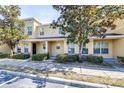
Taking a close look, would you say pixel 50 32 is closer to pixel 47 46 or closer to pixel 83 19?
pixel 47 46

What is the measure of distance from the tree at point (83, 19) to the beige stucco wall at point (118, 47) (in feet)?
9.96

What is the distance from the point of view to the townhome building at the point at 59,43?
15.3 meters

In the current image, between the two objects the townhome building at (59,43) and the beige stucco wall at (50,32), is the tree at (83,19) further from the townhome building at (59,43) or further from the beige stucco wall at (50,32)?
the beige stucco wall at (50,32)

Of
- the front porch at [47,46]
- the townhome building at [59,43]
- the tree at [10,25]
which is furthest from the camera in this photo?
the front porch at [47,46]

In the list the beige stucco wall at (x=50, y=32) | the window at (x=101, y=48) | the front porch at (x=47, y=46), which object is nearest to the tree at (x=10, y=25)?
the front porch at (x=47, y=46)

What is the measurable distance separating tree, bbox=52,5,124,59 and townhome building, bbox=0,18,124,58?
2.68m

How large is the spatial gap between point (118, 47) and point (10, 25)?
46.1ft

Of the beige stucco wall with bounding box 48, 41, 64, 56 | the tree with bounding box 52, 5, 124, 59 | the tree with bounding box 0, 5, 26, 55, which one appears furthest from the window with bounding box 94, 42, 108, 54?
the tree with bounding box 0, 5, 26, 55

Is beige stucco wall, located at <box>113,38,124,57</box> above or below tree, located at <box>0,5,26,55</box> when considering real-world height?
below

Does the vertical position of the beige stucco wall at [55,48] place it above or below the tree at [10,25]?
below

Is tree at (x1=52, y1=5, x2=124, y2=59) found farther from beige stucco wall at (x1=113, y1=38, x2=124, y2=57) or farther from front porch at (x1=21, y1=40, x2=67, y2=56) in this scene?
front porch at (x1=21, y1=40, x2=67, y2=56)

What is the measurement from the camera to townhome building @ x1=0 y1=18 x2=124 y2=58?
15.3m

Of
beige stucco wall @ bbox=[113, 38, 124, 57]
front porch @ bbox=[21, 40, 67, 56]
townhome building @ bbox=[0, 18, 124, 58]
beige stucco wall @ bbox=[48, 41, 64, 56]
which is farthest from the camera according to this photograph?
beige stucco wall @ bbox=[48, 41, 64, 56]
